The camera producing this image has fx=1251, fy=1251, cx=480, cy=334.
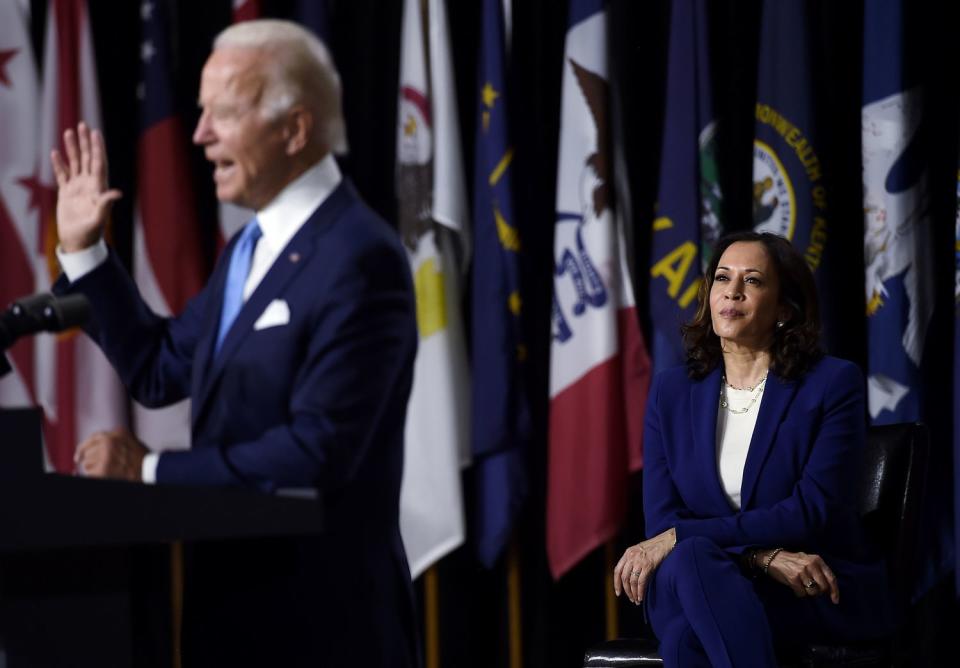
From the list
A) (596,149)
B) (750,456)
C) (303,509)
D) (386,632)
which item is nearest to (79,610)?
(303,509)

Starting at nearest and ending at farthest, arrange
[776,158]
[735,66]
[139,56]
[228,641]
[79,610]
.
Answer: [79,610] < [228,641] < [776,158] < [735,66] < [139,56]

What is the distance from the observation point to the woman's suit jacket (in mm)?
2316

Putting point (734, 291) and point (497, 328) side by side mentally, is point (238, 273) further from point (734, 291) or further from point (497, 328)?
point (497, 328)

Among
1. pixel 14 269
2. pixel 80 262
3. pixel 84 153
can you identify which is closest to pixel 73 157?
pixel 84 153

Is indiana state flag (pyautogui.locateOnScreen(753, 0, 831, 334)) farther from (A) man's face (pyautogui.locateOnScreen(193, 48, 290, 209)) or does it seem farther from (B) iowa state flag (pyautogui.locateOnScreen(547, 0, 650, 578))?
(A) man's face (pyautogui.locateOnScreen(193, 48, 290, 209))

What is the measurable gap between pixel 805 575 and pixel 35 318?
148 centimetres

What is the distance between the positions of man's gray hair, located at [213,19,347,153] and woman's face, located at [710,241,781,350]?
108cm

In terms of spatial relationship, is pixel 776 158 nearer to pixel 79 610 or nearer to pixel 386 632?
pixel 386 632

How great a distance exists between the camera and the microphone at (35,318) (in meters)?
1.26

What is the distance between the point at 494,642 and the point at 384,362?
254cm

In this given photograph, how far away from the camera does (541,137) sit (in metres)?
3.78

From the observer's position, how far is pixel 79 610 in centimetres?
124

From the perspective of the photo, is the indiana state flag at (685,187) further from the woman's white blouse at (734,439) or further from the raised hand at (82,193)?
the raised hand at (82,193)

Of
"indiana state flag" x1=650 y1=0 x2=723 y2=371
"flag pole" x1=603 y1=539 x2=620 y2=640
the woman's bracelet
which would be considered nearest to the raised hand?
the woman's bracelet
